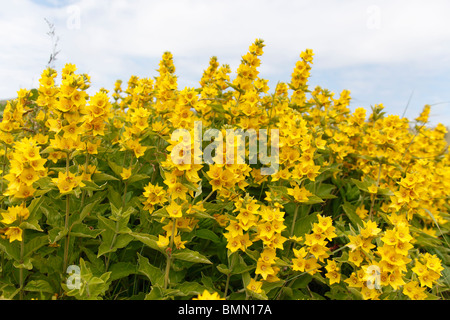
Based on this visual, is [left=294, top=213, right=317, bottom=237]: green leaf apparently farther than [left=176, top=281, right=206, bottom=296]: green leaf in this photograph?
Yes

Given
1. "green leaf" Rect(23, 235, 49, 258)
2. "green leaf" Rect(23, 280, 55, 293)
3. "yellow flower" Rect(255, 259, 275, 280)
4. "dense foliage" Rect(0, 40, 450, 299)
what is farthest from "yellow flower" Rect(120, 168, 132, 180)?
"yellow flower" Rect(255, 259, 275, 280)

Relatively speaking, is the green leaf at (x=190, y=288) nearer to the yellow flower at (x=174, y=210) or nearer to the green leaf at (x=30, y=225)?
the yellow flower at (x=174, y=210)

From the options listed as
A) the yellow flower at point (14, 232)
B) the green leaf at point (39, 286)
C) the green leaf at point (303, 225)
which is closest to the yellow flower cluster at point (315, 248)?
the green leaf at point (303, 225)

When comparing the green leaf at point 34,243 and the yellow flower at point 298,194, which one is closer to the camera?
the green leaf at point 34,243

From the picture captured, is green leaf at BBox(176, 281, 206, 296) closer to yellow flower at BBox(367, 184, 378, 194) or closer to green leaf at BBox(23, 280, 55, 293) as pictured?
green leaf at BBox(23, 280, 55, 293)

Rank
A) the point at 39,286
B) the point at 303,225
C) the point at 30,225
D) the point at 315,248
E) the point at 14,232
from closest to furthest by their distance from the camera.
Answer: the point at 30,225 < the point at 14,232 < the point at 39,286 < the point at 315,248 < the point at 303,225

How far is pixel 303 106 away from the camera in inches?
190

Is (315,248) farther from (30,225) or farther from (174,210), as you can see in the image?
(30,225)

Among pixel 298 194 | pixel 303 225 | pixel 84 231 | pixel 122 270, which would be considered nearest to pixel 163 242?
pixel 122 270

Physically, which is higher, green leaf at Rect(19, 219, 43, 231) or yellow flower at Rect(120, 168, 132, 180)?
yellow flower at Rect(120, 168, 132, 180)

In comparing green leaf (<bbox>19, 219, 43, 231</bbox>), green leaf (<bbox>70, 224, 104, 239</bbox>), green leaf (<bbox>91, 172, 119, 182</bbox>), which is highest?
green leaf (<bbox>91, 172, 119, 182</bbox>)

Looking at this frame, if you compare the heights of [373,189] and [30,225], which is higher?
[373,189]

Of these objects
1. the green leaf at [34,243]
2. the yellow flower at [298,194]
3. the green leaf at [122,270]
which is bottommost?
the green leaf at [122,270]

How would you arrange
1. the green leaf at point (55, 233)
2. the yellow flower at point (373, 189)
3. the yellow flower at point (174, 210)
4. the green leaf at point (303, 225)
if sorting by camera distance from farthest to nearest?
1. the yellow flower at point (373, 189)
2. the green leaf at point (303, 225)
3. the green leaf at point (55, 233)
4. the yellow flower at point (174, 210)
